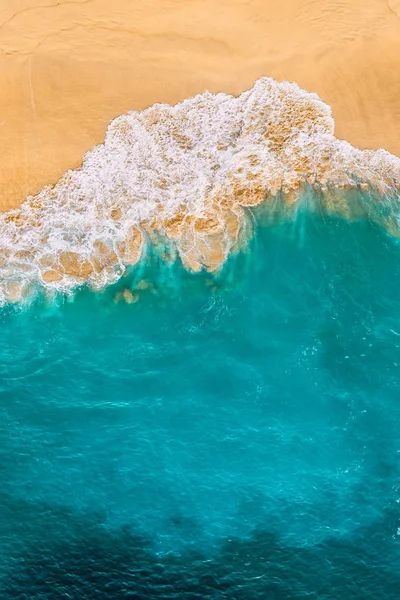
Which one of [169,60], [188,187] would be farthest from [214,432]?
[169,60]

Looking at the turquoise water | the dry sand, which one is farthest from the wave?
the turquoise water

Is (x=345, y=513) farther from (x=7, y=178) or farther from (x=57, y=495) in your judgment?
(x=7, y=178)

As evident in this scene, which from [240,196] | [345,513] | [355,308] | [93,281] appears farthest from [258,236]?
[345,513]

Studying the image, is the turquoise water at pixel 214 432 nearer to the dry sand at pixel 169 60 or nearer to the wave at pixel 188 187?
the wave at pixel 188 187

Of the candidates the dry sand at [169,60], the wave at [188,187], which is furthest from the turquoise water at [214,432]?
the dry sand at [169,60]

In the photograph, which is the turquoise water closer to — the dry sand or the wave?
the wave

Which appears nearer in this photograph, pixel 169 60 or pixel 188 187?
pixel 188 187

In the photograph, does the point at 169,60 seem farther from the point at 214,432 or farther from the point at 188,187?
the point at 214,432
